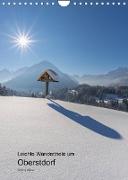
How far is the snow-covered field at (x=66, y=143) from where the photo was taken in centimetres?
521

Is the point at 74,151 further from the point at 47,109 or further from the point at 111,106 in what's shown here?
the point at 111,106

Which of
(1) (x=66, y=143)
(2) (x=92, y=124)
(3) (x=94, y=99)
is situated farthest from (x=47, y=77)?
(1) (x=66, y=143)

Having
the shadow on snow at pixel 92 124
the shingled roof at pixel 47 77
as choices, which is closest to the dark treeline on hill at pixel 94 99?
the shingled roof at pixel 47 77

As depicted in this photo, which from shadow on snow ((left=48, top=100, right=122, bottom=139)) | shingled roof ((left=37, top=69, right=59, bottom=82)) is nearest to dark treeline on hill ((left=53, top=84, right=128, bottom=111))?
shingled roof ((left=37, top=69, right=59, bottom=82))

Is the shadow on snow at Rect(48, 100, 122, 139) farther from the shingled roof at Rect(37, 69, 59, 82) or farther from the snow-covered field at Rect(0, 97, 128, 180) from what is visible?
the shingled roof at Rect(37, 69, 59, 82)

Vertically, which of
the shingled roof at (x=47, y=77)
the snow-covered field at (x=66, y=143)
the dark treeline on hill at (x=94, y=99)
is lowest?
the snow-covered field at (x=66, y=143)

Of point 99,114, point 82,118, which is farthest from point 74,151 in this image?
point 99,114

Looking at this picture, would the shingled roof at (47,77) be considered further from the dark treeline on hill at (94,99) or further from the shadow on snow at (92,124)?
the shadow on snow at (92,124)

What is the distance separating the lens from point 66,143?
6949mm

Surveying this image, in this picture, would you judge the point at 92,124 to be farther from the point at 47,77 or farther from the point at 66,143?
the point at 47,77

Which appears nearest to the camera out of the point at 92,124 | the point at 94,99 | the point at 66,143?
the point at 66,143

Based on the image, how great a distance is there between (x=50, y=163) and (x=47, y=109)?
652 centimetres

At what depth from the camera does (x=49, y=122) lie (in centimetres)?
926

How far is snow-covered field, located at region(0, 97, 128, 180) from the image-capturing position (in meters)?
5.21
